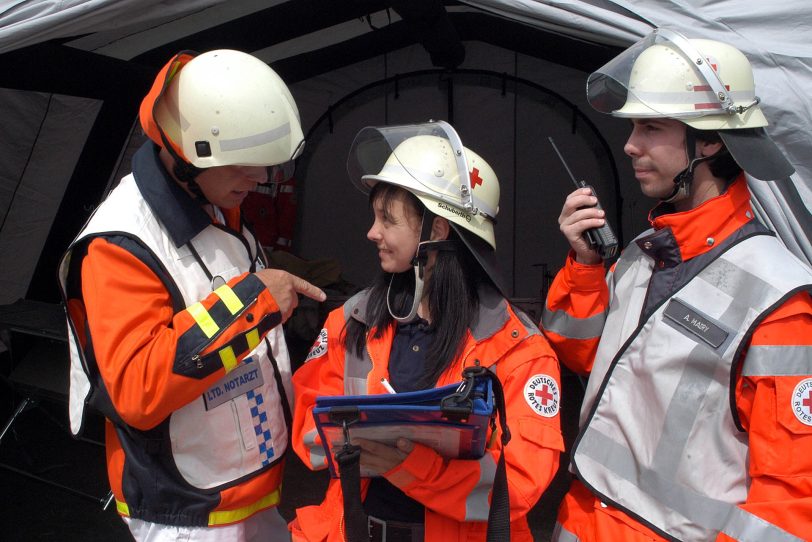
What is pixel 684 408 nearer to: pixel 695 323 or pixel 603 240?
pixel 695 323

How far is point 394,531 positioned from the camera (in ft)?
5.32

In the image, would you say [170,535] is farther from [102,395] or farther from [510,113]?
[510,113]

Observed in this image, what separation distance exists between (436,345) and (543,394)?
308mm

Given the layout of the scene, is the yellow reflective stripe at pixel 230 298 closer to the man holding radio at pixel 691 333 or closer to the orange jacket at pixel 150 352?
the orange jacket at pixel 150 352

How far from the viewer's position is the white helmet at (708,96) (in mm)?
1550

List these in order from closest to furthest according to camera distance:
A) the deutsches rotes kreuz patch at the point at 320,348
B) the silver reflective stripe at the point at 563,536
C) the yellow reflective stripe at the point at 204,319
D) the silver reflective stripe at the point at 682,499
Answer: the silver reflective stripe at the point at 682,499
the yellow reflective stripe at the point at 204,319
the silver reflective stripe at the point at 563,536
the deutsches rotes kreuz patch at the point at 320,348

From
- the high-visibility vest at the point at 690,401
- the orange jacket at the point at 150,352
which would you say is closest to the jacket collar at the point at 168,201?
the orange jacket at the point at 150,352

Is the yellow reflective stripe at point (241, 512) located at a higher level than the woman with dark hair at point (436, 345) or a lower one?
lower

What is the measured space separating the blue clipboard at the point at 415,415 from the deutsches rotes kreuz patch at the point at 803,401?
0.63 metres

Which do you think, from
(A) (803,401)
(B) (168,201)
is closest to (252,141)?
(B) (168,201)

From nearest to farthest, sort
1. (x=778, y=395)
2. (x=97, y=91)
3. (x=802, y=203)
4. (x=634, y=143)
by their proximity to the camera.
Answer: (x=778, y=395)
(x=634, y=143)
(x=802, y=203)
(x=97, y=91)

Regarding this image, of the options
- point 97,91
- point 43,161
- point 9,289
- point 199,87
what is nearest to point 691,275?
point 199,87

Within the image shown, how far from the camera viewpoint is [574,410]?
5.14 m

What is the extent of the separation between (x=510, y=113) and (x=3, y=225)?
4263 mm
